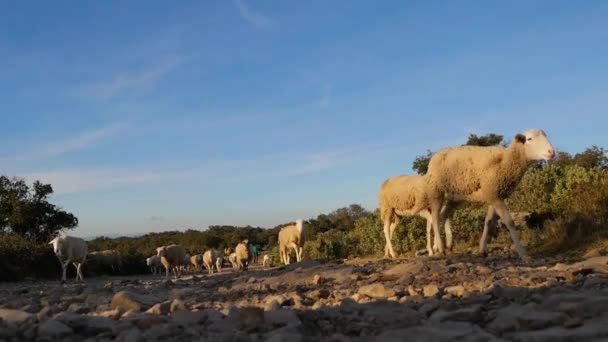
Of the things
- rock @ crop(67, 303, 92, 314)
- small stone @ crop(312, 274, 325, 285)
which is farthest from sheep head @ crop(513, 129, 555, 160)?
rock @ crop(67, 303, 92, 314)

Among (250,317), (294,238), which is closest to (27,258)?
(294,238)

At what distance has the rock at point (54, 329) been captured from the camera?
5000mm

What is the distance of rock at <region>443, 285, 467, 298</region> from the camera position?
6074 mm

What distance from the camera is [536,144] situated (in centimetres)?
1163

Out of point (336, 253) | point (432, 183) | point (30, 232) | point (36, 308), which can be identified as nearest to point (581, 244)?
point (432, 183)

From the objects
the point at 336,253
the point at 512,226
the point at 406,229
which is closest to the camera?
the point at 512,226

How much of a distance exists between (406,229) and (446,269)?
45.7 ft

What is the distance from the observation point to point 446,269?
8.26 m

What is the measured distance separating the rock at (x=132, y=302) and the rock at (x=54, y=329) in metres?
1.02

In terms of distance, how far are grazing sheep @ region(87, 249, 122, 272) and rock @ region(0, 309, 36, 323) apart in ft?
95.0

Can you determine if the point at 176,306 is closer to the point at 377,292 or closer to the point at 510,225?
the point at 377,292

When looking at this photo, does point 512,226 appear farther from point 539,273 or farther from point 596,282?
point 596,282

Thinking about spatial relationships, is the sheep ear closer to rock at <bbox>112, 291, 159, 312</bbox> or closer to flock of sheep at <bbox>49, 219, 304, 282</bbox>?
rock at <bbox>112, 291, 159, 312</bbox>

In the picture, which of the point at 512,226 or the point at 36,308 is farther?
the point at 512,226
